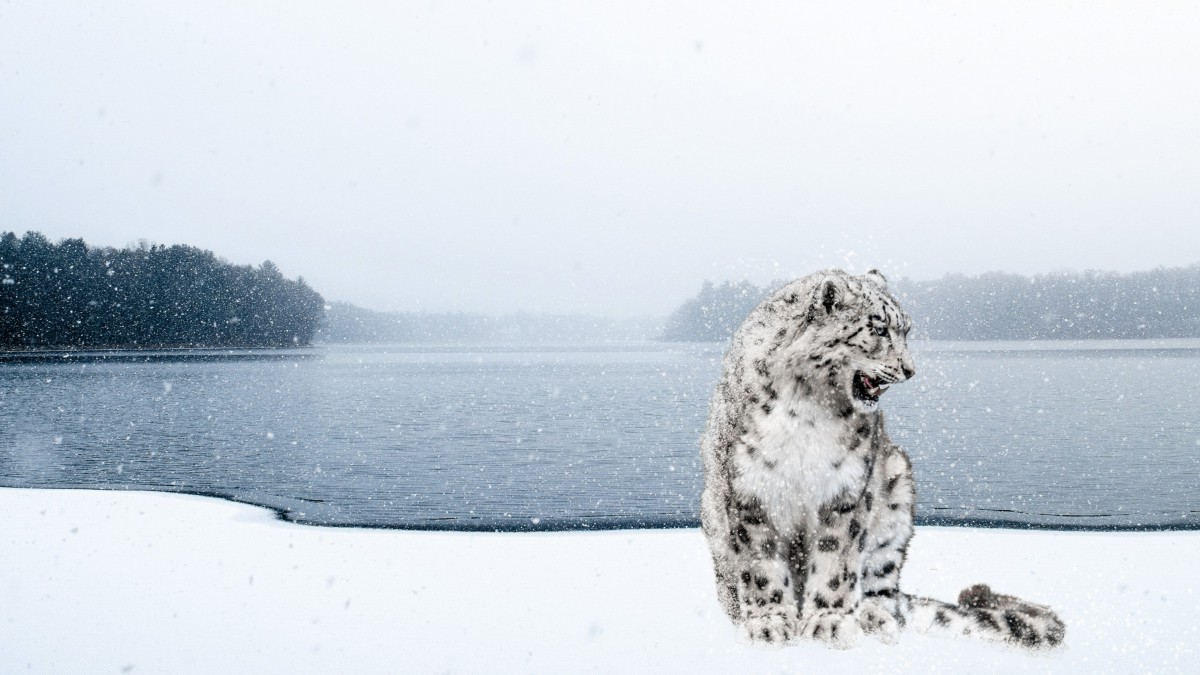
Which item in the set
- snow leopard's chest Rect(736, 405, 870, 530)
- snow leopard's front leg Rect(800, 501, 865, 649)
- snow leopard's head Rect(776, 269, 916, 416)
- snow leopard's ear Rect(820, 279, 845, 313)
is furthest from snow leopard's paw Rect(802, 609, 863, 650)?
snow leopard's ear Rect(820, 279, 845, 313)

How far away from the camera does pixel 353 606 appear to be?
5.23 metres

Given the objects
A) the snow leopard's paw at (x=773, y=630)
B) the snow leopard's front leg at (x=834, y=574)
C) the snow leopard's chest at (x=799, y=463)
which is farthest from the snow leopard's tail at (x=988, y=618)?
the snow leopard's chest at (x=799, y=463)

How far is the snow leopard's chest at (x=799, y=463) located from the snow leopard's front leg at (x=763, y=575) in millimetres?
92

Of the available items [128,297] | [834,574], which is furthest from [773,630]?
[128,297]

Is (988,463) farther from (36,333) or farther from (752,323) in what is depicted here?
(36,333)

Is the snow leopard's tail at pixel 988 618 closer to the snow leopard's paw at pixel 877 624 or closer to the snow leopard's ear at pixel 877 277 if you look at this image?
the snow leopard's paw at pixel 877 624

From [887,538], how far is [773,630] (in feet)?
2.33

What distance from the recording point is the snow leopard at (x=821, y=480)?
3.60 metres

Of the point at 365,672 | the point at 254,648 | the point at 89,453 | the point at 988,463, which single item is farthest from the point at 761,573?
the point at 89,453

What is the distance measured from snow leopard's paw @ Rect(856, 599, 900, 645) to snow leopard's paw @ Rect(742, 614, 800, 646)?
0.34 meters

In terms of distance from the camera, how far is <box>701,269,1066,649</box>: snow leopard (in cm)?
360

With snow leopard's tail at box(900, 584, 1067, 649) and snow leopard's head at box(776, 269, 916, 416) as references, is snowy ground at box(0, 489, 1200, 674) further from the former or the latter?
snow leopard's head at box(776, 269, 916, 416)

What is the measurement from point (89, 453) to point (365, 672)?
70.5ft

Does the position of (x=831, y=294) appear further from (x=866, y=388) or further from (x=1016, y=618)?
(x=1016, y=618)
